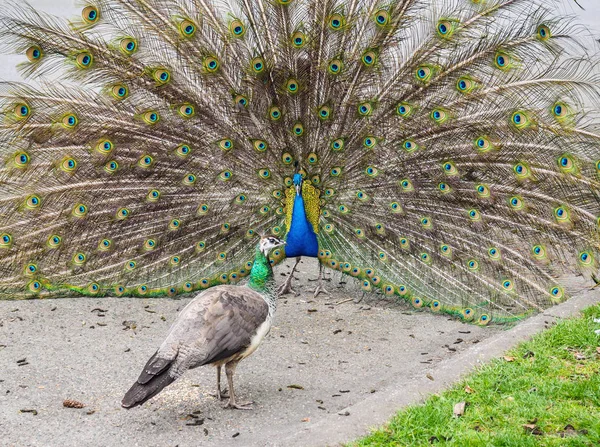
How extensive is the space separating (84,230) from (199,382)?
179 cm

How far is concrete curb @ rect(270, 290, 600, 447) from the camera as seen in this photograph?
3293mm

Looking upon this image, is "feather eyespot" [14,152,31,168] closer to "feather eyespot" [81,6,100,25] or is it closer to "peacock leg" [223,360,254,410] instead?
"feather eyespot" [81,6,100,25]

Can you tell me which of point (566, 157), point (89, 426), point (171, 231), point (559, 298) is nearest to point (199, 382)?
point (89, 426)

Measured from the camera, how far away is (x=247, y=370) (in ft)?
16.1

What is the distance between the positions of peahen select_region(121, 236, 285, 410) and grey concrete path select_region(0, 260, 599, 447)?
35cm

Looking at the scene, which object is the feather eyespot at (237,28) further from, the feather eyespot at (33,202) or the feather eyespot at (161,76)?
the feather eyespot at (33,202)

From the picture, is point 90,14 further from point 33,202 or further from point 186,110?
point 33,202

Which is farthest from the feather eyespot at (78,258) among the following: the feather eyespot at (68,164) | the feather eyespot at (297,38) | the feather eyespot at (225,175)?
the feather eyespot at (297,38)

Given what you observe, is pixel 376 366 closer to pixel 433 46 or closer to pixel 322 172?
pixel 322 172

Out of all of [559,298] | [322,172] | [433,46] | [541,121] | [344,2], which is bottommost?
[559,298]

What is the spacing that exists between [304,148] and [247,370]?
6.36 ft

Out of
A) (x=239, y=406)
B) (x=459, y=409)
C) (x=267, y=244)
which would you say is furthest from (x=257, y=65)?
(x=459, y=409)

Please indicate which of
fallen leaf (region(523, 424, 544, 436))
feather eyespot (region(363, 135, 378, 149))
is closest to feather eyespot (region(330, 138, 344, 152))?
feather eyespot (region(363, 135, 378, 149))

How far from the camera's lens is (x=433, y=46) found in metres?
5.37
